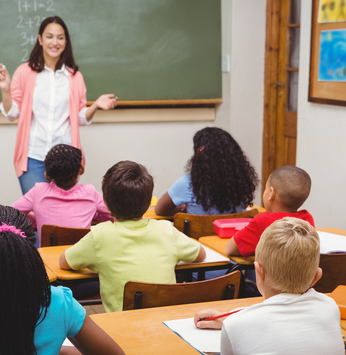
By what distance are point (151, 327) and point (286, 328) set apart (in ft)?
1.48

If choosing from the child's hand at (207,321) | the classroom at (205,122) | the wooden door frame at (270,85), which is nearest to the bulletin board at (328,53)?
the classroom at (205,122)

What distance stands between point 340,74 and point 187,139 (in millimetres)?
1873

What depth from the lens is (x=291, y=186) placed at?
2.04 m

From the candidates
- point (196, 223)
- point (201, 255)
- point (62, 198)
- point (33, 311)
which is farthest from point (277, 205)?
point (33, 311)

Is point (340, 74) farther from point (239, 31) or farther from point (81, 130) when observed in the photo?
point (81, 130)

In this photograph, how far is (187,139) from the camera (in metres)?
5.14

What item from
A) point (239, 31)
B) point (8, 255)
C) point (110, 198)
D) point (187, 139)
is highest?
point (239, 31)

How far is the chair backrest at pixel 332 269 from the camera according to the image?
190 cm

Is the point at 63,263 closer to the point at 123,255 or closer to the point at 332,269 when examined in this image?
the point at 123,255

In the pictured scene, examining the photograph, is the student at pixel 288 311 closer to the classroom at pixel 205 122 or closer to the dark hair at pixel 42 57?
the dark hair at pixel 42 57

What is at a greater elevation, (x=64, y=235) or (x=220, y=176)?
(x=220, y=176)

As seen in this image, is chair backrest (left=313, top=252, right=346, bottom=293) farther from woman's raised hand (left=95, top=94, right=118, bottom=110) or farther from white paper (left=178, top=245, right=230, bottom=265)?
woman's raised hand (left=95, top=94, right=118, bottom=110)

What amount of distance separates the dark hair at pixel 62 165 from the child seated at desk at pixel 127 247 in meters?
0.72

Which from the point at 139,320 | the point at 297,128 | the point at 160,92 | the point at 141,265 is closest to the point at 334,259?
the point at 141,265
